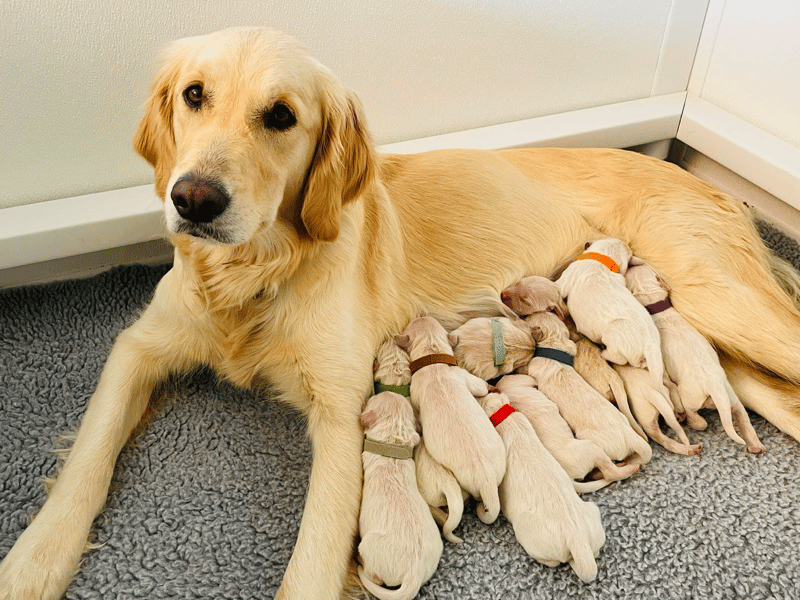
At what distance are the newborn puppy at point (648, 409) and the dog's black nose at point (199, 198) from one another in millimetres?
1119

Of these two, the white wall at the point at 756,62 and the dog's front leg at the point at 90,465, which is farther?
the white wall at the point at 756,62

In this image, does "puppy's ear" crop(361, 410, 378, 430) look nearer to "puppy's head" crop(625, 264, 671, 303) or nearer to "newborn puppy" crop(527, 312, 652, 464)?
"newborn puppy" crop(527, 312, 652, 464)

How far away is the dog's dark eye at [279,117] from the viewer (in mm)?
1373

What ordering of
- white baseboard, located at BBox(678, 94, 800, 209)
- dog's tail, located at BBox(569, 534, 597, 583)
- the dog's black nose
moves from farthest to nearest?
1. white baseboard, located at BBox(678, 94, 800, 209)
2. dog's tail, located at BBox(569, 534, 597, 583)
3. the dog's black nose

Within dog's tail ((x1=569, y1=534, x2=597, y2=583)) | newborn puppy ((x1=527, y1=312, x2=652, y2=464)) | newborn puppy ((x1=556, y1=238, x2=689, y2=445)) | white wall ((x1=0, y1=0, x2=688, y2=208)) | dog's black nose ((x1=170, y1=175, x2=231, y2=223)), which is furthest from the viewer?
white wall ((x1=0, y1=0, x2=688, y2=208))

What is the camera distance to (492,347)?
5.86ft

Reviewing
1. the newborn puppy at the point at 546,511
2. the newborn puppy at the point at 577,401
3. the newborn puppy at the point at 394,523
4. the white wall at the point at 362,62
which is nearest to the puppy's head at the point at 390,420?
the newborn puppy at the point at 394,523

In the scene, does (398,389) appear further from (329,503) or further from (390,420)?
(329,503)

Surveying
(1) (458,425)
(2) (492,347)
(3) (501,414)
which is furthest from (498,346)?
(1) (458,425)

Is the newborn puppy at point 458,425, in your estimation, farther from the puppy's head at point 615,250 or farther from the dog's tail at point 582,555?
the puppy's head at point 615,250

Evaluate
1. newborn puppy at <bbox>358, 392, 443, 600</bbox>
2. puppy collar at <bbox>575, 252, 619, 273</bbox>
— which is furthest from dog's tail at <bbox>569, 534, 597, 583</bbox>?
puppy collar at <bbox>575, 252, 619, 273</bbox>

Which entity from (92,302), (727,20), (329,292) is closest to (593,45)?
(727,20)

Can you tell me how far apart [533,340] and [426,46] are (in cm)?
109

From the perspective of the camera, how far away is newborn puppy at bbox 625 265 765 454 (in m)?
1.69
